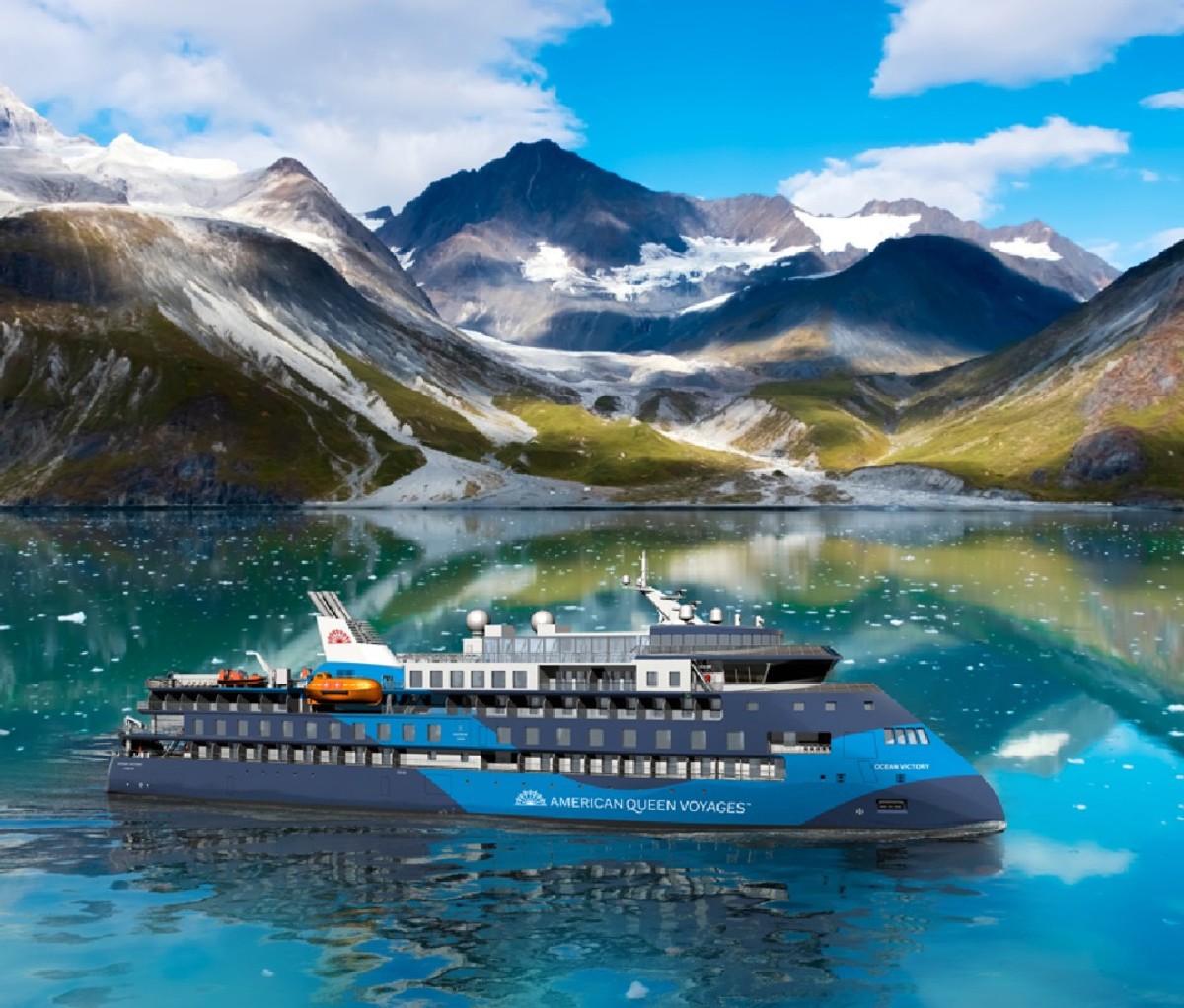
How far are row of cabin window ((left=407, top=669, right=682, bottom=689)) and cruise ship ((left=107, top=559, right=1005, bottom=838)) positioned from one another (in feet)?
0.16

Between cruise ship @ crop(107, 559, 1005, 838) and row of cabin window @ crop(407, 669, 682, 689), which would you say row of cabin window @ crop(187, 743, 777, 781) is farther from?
row of cabin window @ crop(407, 669, 682, 689)

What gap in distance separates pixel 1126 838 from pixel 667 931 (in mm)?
17240

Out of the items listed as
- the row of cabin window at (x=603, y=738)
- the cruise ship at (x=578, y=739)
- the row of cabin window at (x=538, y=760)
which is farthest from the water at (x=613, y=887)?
the row of cabin window at (x=603, y=738)

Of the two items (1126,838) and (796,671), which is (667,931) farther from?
(1126,838)

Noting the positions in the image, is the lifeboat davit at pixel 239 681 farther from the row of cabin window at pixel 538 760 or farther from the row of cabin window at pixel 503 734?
the row of cabin window at pixel 538 760

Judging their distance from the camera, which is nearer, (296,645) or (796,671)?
(796,671)

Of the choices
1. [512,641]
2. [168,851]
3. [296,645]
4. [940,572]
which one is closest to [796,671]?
[512,641]

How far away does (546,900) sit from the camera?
114 feet

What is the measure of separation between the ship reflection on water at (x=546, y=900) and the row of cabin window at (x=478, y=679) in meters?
4.60

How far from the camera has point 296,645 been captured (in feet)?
240

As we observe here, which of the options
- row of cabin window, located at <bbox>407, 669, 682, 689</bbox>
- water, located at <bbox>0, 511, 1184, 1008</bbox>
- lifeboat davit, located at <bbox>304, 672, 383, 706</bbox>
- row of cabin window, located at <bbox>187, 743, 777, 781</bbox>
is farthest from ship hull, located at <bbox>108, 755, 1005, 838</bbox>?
row of cabin window, located at <bbox>407, 669, 682, 689</bbox>

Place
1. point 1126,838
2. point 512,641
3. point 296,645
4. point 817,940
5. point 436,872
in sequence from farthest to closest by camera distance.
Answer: point 296,645
point 512,641
point 1126,838
point 436,872
point 817,940

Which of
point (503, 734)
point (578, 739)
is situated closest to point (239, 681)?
point (503, 734)

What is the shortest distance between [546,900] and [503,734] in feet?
24.9
